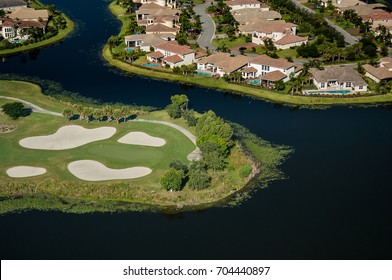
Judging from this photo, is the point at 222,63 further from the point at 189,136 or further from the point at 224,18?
the point at 224,18

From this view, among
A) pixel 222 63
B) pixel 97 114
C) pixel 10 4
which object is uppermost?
pixel 10 4

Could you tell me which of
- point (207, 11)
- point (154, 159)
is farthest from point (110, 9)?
point (154, 159)

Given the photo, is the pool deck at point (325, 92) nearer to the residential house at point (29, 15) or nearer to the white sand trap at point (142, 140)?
the white sand trap at point (142, 140)

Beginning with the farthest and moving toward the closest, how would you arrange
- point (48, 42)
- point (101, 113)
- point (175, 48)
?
point (48, 42)
point (175, 48)
point (101, 113)

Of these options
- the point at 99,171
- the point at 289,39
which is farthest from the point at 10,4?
the point at 99,171

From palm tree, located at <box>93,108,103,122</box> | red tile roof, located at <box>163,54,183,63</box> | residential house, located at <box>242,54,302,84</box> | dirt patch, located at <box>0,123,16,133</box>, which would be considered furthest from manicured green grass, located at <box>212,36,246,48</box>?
dirt patch, located at <box>0,123,16,133</box>

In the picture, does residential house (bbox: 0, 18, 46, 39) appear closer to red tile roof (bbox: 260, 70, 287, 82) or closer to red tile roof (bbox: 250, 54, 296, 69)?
red tile roof (bbox: 250, 54, 296, 69)

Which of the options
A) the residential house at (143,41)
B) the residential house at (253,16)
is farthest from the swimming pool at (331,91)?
the residential house at (253,16)
